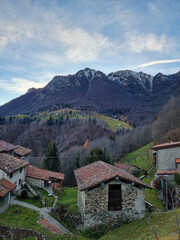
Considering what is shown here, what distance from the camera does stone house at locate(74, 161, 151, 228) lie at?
12.6 meters

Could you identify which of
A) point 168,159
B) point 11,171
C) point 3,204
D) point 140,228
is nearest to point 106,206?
point 140,228

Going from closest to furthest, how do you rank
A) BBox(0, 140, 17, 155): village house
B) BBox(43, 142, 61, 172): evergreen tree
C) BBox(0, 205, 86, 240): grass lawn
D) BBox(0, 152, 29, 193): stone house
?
1. BBox(0, 205, 86, 240): grass lawn
2. BBox(0, 152, 29, 193): stone house
3. BBox(0, 140, 17, 155): village house
4. BBox(43, 142, 61, 172): evergreen tree

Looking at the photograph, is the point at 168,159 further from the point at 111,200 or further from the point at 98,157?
the point at 111,200

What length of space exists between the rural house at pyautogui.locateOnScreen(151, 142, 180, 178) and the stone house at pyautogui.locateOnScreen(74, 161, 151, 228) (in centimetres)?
1153

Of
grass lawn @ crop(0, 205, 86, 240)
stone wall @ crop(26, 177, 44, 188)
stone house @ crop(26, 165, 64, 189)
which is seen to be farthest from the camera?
stone house @ crop(26, 165, 64, 189)

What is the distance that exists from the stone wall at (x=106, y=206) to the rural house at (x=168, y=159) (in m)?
11.4

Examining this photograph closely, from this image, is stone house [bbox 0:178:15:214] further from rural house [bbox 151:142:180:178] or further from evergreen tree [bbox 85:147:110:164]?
evergreen tree [bbox 85:147:110:164]

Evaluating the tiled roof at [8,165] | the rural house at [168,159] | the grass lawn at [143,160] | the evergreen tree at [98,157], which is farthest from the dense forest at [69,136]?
the tiled roof at [8,165]

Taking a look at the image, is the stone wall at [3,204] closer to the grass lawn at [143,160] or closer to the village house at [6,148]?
the village house at [6,148]

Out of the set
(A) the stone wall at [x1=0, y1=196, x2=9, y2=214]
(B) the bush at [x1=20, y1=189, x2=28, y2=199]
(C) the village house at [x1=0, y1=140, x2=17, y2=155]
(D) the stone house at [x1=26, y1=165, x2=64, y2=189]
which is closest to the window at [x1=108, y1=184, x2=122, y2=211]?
(A) the stone wall at [x1=0, y1=196, x2=9, y2=214]

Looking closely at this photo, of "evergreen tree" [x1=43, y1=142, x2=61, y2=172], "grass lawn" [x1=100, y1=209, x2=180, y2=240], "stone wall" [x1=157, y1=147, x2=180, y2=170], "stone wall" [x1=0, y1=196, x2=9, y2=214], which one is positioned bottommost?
"evergreen tree" [x1=43, y1=142, x2=61, y2=172]

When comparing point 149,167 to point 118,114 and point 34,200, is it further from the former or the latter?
point 118,114

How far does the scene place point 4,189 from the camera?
16.0m

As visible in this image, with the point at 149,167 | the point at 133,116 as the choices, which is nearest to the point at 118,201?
the point at 149,167
